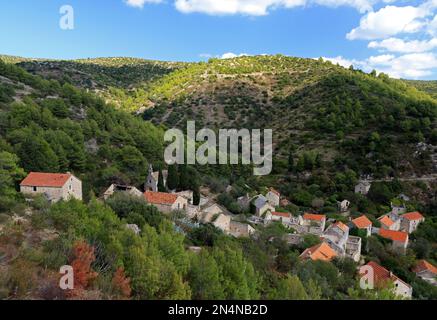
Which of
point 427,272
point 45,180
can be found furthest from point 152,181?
point 427,272

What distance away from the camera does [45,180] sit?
90.3 ft

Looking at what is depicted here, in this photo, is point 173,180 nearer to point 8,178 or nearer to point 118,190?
point 118,190

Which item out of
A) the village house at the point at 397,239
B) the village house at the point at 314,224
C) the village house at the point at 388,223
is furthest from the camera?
the village house at the point at 388,223

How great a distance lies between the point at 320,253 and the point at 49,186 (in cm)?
2077

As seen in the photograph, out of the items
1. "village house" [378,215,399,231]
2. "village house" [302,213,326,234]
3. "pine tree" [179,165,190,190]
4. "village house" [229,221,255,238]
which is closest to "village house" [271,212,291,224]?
"village house" [302,213,326,234]

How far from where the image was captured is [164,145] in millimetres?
52500

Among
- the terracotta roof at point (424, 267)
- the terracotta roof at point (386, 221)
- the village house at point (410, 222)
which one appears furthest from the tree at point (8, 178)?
the village house at point (410, 222)

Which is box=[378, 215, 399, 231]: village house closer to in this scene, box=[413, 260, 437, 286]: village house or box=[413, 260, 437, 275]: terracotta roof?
box=[413, 260, 437, 275]: terracotta roof

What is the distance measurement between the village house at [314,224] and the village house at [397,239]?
A: 25.7ft

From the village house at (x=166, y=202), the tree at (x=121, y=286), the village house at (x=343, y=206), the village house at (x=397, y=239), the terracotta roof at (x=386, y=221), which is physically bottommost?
the village house at (x=397, y=239)

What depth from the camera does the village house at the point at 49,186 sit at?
88.4 ft

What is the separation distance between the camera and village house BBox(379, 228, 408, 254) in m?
40.1

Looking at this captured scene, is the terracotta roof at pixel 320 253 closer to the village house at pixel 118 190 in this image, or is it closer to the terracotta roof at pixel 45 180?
the village house at pixel 118 190
